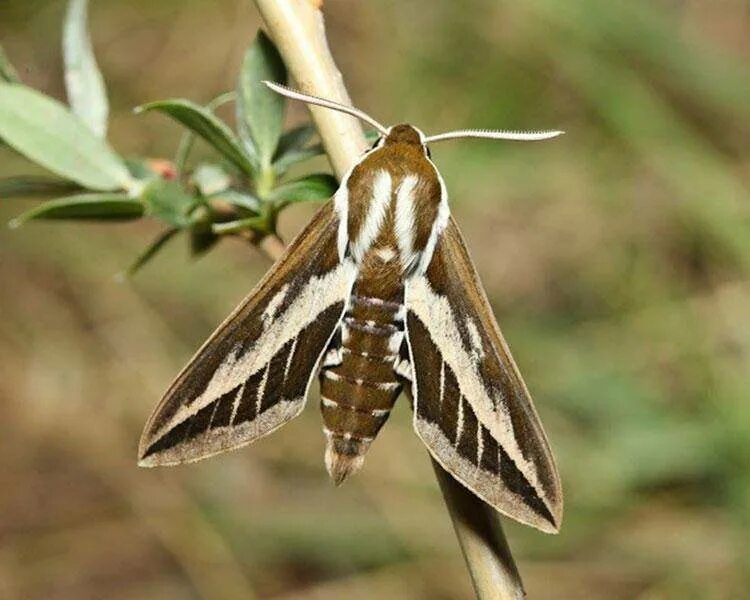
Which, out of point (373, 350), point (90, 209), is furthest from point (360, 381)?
point (90, 209)

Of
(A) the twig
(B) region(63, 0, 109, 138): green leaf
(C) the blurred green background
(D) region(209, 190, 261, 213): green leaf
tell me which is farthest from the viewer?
(C) the blurred green background

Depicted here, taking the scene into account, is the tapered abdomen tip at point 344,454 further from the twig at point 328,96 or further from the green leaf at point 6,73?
the green leaf at point 6,73

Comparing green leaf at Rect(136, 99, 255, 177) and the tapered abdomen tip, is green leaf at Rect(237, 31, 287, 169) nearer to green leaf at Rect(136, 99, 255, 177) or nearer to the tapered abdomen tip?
green leaf at Rect(136, 99, 255, 177)

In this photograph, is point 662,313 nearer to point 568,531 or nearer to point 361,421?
point 568,531

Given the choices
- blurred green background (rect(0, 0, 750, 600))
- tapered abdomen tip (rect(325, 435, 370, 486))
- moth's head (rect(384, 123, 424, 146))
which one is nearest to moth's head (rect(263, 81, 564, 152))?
moth's head (rect(384, 123, 424, 146))

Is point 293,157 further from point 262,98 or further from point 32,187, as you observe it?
point 32,187

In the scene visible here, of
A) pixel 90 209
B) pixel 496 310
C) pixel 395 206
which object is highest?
pixel 90 209
